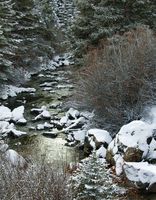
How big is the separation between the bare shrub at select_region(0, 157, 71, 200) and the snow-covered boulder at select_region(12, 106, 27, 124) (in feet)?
35.8

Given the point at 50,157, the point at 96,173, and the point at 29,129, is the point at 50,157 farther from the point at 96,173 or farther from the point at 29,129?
the point at 96,173

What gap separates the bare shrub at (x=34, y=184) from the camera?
6315mm

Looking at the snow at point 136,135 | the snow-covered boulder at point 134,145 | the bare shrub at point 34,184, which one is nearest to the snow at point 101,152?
the snow-covered boulder at point 134,145

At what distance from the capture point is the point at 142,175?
11734mm

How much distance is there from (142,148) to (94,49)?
25.2ft

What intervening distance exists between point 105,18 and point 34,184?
15.2 metres

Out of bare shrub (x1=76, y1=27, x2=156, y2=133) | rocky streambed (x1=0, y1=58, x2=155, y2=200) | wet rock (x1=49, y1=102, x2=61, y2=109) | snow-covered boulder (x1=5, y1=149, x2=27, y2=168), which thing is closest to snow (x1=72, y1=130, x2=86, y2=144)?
rocky streambed (x1=0, y1=58, x2=155, y2=200)

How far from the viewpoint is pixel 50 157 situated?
1365 cm

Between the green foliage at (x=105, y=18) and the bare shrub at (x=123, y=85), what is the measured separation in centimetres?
418

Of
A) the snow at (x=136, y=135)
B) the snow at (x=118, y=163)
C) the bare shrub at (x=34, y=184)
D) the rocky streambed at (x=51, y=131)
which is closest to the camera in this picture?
the bare shrub at (x=34, y=184)

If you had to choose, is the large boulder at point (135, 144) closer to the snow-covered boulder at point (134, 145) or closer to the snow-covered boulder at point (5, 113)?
the snow-covered boulder at point (134, 145)

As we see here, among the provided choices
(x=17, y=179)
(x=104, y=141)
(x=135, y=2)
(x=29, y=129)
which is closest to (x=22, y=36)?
(x=135, y=2)

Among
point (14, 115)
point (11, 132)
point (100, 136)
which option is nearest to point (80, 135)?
point (100, 136)

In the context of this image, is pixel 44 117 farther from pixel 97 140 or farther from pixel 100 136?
pixel 97 140
